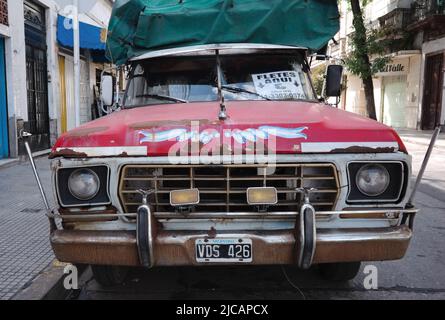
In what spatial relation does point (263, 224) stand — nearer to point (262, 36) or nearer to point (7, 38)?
point (262, 36)

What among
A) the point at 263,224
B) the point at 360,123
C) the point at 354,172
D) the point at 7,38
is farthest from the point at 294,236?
the point at 7,38

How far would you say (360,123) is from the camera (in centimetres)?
299

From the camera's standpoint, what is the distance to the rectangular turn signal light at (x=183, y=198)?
271 centimetres

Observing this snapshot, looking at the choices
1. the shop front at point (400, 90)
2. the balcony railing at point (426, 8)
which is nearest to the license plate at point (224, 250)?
the balcony railing at point (426, 8)

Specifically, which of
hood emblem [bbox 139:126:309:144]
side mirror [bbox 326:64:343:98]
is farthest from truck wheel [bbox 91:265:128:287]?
side mirror [bbox 326:64:343:98]

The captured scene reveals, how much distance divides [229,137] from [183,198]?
0.46 metres

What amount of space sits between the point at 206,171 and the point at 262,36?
8.92ft

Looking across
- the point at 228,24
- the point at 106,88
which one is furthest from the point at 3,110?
the point at 228,24

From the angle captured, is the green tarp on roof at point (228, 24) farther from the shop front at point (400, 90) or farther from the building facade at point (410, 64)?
the shop front at point (400, 90)

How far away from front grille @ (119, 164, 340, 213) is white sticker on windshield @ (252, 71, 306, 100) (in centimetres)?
140

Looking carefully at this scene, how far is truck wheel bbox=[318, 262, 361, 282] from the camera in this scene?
365 cm

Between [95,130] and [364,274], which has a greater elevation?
[95,130]

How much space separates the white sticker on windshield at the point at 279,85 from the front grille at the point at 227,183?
1.40 metres
